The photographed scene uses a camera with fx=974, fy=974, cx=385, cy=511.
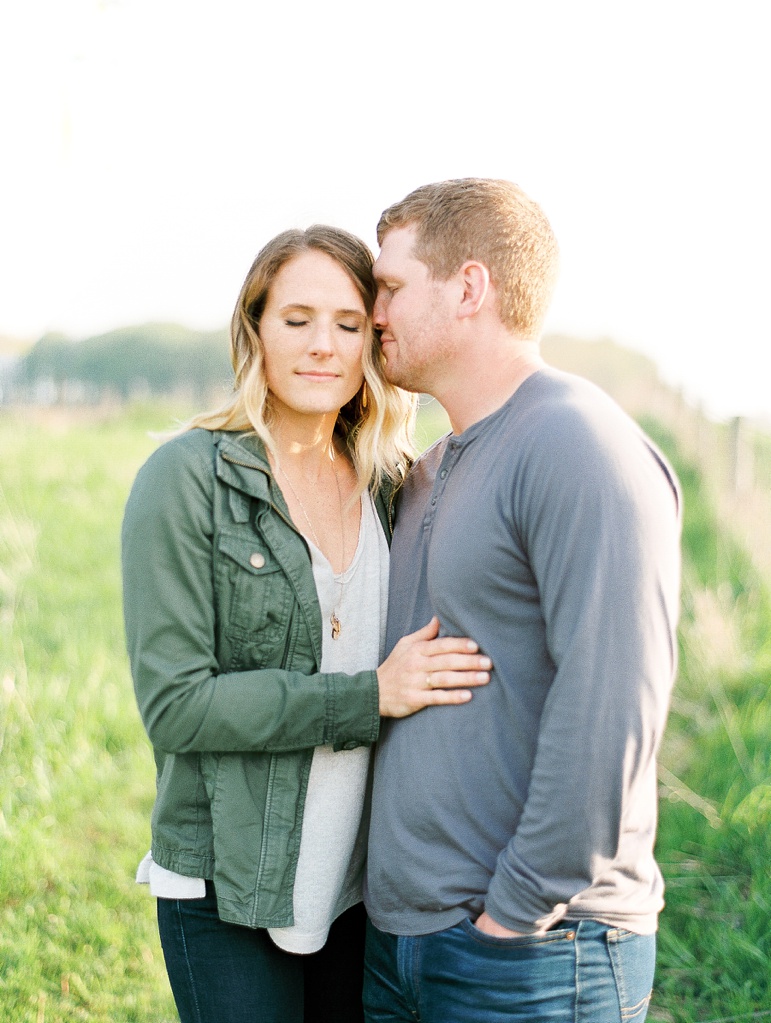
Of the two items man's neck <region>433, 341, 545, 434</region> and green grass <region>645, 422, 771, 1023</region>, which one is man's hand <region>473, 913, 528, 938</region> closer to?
man's neck <region>433, 341, 545, 434</region>

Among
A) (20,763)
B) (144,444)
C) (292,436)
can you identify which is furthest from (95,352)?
(292,436)

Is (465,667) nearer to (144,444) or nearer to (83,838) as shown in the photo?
(83,838)

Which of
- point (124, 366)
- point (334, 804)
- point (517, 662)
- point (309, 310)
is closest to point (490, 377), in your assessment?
point (309, 310)

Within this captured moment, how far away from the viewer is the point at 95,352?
63.9 ft

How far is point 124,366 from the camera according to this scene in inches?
773

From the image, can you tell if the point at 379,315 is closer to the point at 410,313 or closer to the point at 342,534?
the point at 410,313

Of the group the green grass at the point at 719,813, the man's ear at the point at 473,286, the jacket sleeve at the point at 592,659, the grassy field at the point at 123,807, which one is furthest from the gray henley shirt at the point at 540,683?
the green grass at the point at 719,813

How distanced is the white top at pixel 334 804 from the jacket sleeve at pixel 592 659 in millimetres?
523

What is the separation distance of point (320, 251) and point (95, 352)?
18227 mm

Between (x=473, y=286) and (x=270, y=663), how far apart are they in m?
0.96

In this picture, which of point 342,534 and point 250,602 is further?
point 342,534

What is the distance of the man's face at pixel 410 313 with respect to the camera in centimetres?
223

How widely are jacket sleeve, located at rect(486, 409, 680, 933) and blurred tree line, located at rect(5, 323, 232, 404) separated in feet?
41.3

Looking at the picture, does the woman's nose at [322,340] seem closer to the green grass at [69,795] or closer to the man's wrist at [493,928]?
the man's wrist at [493,928]
